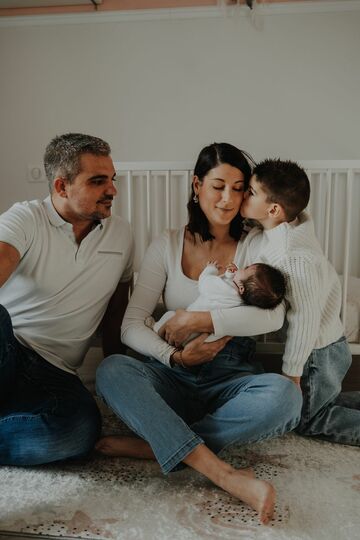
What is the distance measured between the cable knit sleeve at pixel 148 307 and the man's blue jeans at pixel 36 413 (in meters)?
0.23

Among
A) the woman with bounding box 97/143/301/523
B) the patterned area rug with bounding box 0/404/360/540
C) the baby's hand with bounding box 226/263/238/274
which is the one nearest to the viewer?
the patterned area rug with bounding box 0/404/360/540

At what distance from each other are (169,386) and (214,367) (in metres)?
0.15

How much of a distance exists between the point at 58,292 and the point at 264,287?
0.64m

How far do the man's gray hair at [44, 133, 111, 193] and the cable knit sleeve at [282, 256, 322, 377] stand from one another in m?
0.69

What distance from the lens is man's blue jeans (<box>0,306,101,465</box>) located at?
54.8 inches

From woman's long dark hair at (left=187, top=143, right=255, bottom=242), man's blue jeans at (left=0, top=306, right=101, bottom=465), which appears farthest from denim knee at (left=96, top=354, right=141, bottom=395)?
woman's long dark hair at (left=187, top=143, right=255, bottom=242)

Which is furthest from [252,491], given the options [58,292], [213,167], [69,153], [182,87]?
[182,87]

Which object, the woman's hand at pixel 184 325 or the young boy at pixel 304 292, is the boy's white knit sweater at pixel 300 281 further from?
the woman's hand at pixel 184 325

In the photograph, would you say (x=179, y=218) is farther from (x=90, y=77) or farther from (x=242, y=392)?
(x=242, y=392)

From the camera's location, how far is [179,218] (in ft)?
10.3

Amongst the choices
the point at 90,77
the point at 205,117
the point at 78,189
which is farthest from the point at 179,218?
the point at 78,189

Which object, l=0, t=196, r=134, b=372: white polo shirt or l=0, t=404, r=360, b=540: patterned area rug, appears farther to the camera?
l=0, t=196, r=134, b=372: white polo shirt

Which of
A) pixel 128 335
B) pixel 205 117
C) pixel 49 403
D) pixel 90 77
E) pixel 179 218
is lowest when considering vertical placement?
pixel 49 403

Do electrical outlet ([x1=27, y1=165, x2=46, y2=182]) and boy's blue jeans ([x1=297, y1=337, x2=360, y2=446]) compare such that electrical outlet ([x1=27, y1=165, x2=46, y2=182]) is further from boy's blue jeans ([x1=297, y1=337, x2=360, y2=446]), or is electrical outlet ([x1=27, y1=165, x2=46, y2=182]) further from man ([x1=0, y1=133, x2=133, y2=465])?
boy's blue jeans ([x1=297, y1=337, x2=360, y2=446])
